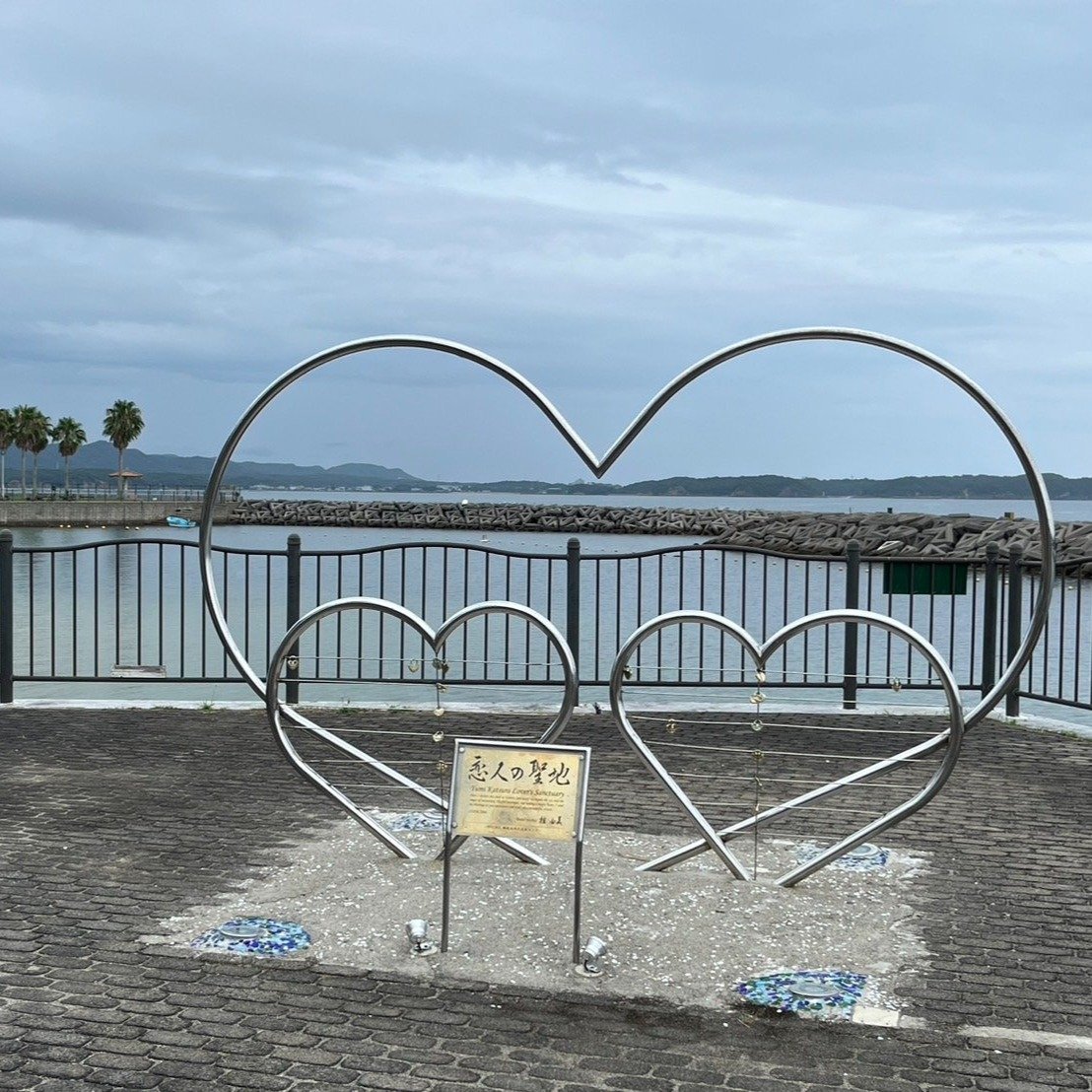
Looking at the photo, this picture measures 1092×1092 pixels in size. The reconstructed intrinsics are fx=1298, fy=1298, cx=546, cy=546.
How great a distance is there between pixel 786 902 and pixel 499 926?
132 centimetres

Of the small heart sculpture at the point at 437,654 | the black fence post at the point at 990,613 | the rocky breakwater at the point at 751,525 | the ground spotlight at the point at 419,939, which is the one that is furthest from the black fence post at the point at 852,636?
the ground spotlight at the point at 419,939

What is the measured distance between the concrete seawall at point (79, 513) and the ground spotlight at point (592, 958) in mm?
66107

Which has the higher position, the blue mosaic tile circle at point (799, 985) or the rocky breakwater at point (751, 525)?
the rocky breakwater at point (751, 525)

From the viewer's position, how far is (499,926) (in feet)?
17.8

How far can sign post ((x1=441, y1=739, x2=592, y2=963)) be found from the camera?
5246 millimetres

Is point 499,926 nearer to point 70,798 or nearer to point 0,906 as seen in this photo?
point 0,906

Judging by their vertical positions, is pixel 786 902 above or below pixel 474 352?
below

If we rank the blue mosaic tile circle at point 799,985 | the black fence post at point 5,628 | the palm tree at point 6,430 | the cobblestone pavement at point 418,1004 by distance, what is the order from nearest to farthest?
1. the cobblestone pavement at point 418,1004
2. the blue mosaic tile circle at point 799,985
3. the black fence post at point 5,628
4. the palm tree at point 6,430

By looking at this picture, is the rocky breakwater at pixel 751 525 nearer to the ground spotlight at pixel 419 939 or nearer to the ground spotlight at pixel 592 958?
the ground spotlight at pixel 592 958

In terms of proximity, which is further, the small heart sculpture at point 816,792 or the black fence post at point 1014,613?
the black fence post at point 1014,613

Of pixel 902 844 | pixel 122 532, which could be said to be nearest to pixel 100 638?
pixel 902 844

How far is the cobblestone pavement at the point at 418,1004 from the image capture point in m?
4.04

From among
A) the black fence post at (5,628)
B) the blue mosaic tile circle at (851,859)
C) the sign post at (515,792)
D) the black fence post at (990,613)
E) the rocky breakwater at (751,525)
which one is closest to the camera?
the sign post at (515,792)

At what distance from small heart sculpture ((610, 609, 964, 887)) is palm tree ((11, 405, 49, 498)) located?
9377cm
